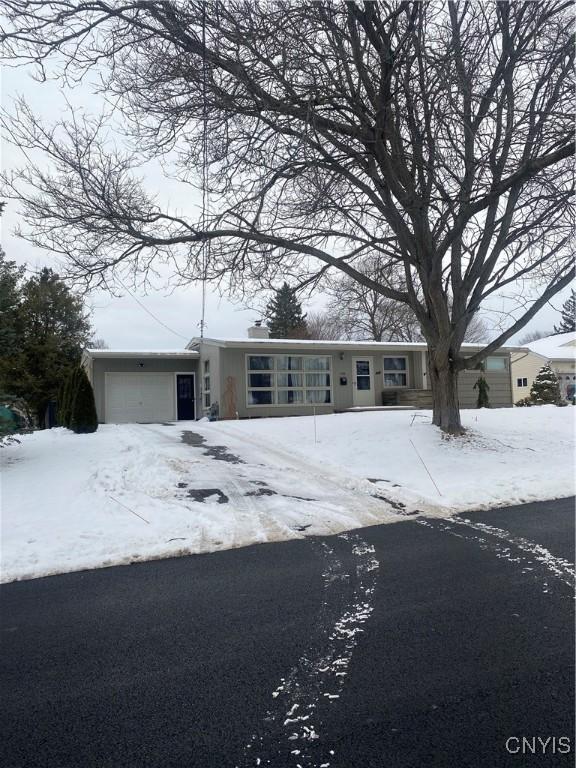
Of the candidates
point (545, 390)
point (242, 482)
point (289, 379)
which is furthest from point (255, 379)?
point (545, 390)

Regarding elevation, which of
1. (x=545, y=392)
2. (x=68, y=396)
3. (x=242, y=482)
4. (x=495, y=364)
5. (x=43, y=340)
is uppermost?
(x=43, y=340)

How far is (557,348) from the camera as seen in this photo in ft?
127

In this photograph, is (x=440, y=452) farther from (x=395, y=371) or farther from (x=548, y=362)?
(x=548, y=362)

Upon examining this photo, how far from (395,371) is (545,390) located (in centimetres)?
972

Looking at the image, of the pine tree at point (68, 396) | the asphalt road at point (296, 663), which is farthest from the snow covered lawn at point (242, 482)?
the pine tree at point (68, 396)

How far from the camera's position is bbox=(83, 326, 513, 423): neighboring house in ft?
58.7

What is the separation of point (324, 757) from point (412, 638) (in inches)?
45.5

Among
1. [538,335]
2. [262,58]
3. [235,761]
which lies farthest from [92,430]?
[538,335]

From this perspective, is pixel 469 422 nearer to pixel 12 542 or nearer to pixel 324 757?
pixel 12 542

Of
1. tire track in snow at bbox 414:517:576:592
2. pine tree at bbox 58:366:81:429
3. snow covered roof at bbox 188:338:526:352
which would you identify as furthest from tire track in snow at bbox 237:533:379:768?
snow covered roof at bbox 188:338:526:352

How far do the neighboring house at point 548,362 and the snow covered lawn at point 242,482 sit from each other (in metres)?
24.8

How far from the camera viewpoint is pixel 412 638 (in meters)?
3.16

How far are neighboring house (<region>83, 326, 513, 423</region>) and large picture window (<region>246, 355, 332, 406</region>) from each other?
0.11ft

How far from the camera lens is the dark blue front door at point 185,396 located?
20250 millimetres
